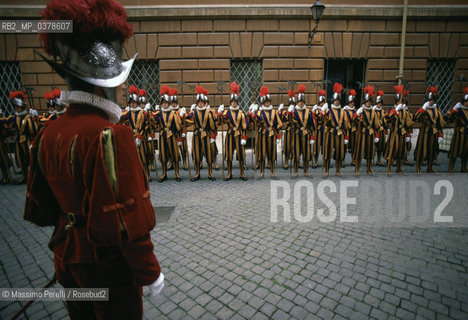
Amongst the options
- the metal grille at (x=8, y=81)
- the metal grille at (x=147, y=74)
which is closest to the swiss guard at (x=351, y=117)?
the metal grille at (x=147, y=74)

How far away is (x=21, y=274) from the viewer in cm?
356

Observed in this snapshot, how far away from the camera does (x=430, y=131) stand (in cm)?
827

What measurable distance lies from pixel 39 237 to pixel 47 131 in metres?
3.98

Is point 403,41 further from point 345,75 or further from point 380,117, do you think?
point 380,117

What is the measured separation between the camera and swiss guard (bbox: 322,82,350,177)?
8.36 m

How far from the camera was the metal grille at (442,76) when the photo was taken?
39.5 feet

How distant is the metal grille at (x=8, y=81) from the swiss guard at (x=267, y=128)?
10875 millimetres

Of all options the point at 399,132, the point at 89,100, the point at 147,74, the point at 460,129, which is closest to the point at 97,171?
the point at 89,100

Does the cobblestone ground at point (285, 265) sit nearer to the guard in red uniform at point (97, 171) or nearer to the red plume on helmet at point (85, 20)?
the guard in red uniform at point (97, 171)

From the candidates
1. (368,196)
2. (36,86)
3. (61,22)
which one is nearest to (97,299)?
(61,22)

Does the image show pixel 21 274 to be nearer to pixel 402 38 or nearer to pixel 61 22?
pixel 61 22

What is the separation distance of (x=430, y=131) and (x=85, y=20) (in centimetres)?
978

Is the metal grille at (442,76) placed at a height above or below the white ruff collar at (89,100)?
above

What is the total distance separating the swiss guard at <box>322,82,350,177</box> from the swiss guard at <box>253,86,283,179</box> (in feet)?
5.13
